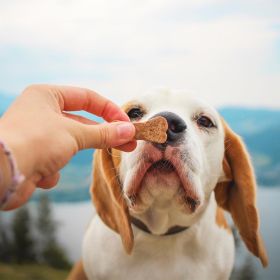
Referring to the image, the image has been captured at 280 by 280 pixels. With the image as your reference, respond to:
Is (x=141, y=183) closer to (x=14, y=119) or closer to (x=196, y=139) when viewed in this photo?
(x=196, y=139)

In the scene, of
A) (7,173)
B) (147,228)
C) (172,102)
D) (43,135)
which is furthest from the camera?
(147,228)

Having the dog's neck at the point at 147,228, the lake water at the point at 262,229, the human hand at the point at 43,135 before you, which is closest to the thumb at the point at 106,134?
the human hand at the point at 43,135

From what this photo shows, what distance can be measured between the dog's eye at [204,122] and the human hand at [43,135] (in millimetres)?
492

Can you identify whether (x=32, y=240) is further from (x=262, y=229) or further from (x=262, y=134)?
(x=262, y=134)

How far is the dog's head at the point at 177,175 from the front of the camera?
4.83 feet

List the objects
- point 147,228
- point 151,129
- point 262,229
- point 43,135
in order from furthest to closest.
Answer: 1. point 262,229
2. point 147,228
3. point 151,129
4. point 43,135

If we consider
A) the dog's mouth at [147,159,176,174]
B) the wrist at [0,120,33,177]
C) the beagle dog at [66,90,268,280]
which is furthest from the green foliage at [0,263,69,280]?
the wrist at [0,120,33,177]

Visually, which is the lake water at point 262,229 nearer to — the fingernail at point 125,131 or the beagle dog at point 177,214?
the beagle dog at point 177,214

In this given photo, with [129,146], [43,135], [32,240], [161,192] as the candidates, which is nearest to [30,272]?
[32,240]

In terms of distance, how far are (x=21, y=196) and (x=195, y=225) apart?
0.91 metres

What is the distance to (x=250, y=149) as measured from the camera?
3.33m

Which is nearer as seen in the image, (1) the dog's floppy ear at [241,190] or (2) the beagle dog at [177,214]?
(2) the beagle dog at [177,214]

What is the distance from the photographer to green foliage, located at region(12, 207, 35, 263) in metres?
3.41

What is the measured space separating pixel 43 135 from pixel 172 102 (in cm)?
76
